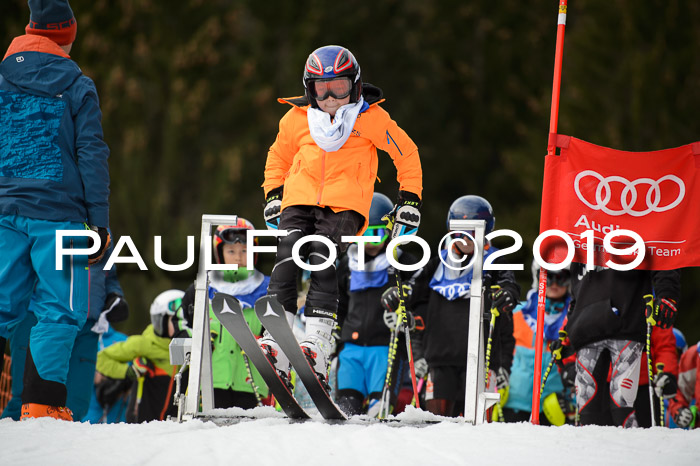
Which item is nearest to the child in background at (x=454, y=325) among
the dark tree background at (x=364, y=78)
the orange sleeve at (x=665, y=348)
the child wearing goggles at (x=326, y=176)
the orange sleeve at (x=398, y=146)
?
the orange sleeve at (x=665, y=348)

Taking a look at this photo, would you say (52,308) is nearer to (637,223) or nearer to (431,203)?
(637,223)

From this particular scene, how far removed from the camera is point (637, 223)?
6.12 metres

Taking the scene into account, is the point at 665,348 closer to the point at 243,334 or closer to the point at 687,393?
the point at 687,393

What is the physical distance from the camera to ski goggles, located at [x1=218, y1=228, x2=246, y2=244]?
7.80 meters

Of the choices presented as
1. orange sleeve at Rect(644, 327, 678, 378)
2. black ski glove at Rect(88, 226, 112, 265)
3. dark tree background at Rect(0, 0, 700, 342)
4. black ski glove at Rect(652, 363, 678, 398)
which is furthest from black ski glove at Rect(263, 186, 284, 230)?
dark tree background at Rect(0, 0, 700, 342)

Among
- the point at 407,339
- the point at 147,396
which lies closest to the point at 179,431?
the point at 407,339

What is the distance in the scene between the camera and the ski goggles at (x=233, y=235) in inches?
307

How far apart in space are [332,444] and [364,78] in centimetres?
1280

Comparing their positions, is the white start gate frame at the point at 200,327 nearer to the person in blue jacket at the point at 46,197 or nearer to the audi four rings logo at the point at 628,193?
the person in blue jacket at the point at 46,197

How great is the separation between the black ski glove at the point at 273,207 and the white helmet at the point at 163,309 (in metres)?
2.85

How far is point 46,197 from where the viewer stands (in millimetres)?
5230

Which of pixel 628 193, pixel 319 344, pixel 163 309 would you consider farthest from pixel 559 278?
pixel 319 344

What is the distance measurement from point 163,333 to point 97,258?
10.2 feet

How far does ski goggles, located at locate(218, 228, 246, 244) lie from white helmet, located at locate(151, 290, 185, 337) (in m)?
0.85
